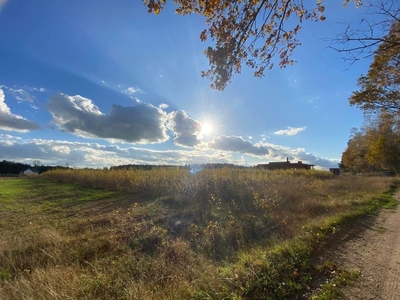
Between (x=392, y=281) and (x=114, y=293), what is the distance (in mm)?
3941

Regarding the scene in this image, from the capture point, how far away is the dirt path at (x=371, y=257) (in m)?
2.96

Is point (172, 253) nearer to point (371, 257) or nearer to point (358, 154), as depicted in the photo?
point (371, 257)

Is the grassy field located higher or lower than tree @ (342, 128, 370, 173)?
lower

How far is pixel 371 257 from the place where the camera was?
409cm

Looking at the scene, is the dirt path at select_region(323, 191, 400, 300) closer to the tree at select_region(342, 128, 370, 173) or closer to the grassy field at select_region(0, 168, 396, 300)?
the grassy field at select_region(0, 168, 396, 300)

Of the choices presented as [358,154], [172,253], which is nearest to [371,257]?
[172,253]

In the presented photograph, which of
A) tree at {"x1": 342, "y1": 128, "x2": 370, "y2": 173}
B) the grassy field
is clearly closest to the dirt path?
the grassy field

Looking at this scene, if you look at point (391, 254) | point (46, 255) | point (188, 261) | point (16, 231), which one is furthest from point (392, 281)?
point (16, 231)

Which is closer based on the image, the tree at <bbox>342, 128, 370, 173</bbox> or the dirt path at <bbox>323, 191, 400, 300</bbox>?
the dirt path at <bbox>323, 191, 400, 300</bbox>

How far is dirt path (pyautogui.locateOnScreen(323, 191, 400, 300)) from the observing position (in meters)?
2.96

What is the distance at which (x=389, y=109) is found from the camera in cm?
1061

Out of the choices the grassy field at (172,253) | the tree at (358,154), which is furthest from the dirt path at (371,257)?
the tree at (358,154)

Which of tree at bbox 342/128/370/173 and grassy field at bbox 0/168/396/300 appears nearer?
grassy field at bbox 0/168/396/300

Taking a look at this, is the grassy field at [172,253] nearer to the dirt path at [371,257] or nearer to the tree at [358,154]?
the dirt path at [371,257]
